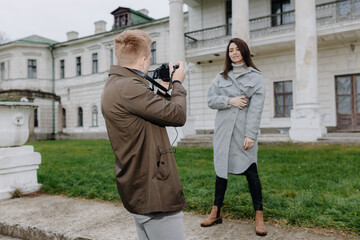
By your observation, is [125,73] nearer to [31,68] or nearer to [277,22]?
[277,22]

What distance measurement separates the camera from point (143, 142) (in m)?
1.58

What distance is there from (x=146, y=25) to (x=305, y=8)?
14.2m

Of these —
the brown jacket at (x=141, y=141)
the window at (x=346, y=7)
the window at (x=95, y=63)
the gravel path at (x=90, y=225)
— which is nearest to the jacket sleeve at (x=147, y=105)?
the brown jacket at (x=141, y=141)

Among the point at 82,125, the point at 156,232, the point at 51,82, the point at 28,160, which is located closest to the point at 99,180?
the point at 28,160

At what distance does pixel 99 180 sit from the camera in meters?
5.30

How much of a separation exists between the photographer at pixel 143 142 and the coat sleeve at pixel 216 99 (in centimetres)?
136

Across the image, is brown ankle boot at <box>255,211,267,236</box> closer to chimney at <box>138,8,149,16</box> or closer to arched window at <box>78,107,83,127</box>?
arched window at <box>78,107,83,127</box>

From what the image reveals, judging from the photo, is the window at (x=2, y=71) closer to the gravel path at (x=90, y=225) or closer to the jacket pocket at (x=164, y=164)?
the gravel path at (x=90, y=225)

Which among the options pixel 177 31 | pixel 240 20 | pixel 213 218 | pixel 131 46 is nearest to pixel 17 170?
pixel 213 218

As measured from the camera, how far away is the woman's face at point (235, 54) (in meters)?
2.97

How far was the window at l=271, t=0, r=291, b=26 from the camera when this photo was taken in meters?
16.7

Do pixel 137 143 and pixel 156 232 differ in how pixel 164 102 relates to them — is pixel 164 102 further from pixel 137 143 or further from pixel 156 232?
pixel 156 232

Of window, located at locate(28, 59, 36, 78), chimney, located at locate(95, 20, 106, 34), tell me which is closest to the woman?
chimney, located at locate(95, 20, 106, 34)

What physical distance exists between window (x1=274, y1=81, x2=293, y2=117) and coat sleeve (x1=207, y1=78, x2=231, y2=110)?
14.5 meters
